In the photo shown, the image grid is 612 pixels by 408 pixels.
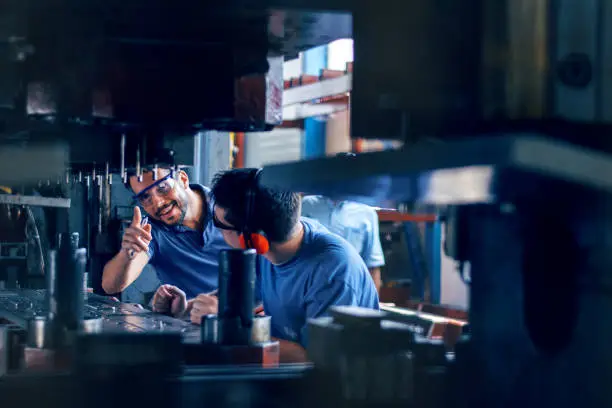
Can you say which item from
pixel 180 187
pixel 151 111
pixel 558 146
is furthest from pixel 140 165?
pixel 180 187

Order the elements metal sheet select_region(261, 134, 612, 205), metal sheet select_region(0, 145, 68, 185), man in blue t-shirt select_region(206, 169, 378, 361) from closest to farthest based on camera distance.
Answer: metal sheet select_region(261, 134, 612, 205), metal sheet select_region(0, 145, 68, 185), man in blue t-shirt select_region(206, 169, 378, 361)

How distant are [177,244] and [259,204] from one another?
4.66 ft

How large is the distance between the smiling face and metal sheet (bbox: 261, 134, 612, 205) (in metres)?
2.08

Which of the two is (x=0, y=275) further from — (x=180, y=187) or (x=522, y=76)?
(x=522, y=76)

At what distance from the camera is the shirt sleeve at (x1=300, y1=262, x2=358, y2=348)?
217 cm

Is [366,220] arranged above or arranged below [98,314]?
above

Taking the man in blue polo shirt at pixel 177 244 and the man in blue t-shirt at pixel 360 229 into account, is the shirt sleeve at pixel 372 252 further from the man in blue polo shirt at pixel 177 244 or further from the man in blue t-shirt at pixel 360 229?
the man in blue polo shirt at pixel 177 244

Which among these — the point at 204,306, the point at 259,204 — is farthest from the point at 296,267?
the point at 259,204

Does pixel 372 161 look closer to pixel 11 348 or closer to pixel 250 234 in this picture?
pixel 250 234

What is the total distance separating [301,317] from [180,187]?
103 cm

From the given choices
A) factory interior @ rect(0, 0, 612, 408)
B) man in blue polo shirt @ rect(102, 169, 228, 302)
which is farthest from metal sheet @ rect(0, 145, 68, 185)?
man in blue polo shirt @ rect(102, 169, 228, 302)

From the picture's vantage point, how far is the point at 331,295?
7.23 ft

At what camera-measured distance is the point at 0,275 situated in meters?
3.19

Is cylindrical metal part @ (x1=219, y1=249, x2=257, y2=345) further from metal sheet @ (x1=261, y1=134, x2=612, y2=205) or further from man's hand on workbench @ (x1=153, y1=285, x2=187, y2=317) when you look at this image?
man's hand on workbench @ (x1=153, y1=285, x2=187, y2=317)
